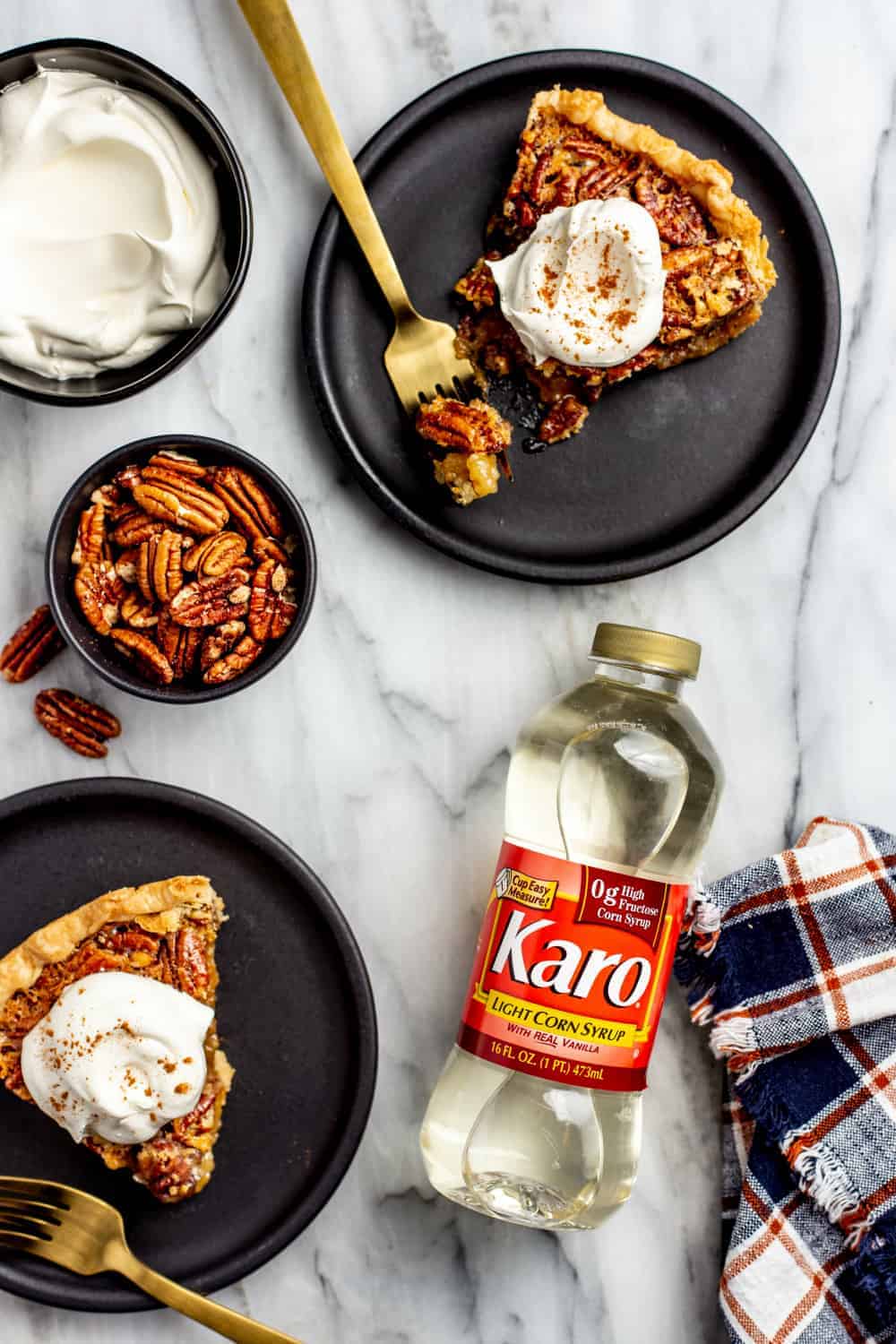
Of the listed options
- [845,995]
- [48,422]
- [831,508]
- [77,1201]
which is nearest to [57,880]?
[77,1201]

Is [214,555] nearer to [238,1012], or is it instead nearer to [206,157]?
[206,157]

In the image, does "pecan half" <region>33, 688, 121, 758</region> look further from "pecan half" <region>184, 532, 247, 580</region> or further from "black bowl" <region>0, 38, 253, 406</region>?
"black bowl" <region>0, 38, 253, 406</region>

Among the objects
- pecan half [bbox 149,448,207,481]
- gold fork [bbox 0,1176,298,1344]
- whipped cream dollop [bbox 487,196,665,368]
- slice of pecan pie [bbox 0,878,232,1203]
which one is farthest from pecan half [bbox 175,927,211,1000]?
whipped cream dollop [bbox 487,196,665,368]

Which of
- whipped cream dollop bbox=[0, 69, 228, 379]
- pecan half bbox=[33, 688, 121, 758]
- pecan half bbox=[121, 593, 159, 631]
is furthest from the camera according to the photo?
pecan half bbox=[33, 688, 121, 758]

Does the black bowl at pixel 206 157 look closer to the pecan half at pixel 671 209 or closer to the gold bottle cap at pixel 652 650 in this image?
the pecan half at pixel 671 209

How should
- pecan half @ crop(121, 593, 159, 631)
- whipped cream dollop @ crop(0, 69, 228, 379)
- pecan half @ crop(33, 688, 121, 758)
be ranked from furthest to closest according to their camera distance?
pecan half @ crop(33, 688, 121, 758) → pecan half @ crop(121, 593, 159, 631) → whipped cream dollop @ crop(0, 69, 228, 379)

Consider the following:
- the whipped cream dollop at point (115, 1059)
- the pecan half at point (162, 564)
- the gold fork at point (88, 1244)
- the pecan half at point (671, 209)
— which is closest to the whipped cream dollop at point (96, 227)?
the pecan half at point (162, 564)
